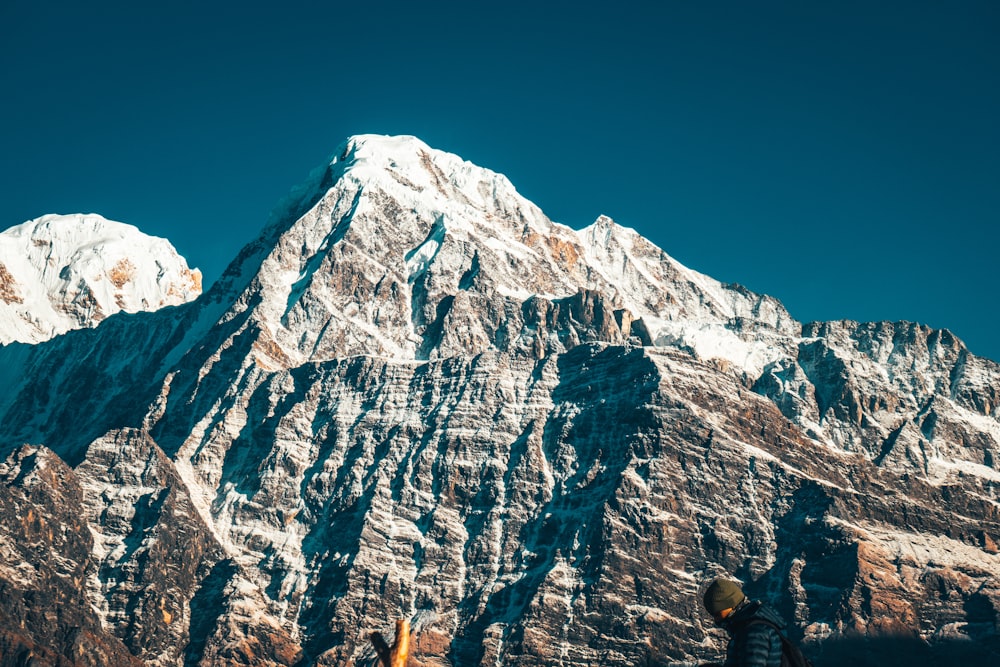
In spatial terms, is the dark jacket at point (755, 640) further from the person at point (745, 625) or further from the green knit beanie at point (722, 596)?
the green knit beanie at point (722, 596)

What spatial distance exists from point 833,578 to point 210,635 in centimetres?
8280

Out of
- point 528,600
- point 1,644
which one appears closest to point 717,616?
point 1,644

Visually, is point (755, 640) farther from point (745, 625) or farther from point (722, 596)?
point (722, 596)

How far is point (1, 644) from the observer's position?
168625 mm

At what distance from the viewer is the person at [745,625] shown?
15.9 meters

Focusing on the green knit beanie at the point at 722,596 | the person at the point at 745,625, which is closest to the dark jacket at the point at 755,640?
the person at the point at 745,625

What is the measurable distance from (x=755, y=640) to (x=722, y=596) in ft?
2.47

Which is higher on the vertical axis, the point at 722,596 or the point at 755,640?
the point at 722,596

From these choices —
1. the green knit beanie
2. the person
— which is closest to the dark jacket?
the person

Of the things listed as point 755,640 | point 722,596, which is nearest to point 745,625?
point 755,640

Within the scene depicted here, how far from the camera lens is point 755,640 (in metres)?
16.0

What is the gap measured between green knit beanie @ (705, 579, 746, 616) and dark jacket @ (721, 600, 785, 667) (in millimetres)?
194

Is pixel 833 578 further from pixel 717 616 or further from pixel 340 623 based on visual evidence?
pixel 717 616

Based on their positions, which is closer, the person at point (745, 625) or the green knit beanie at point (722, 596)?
the person at point (745, 625)
